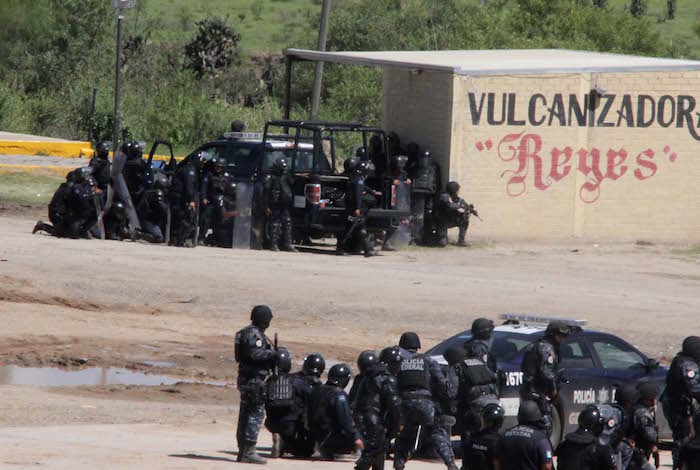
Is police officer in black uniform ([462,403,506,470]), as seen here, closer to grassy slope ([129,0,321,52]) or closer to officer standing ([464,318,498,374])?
officer standing ([464,318,498,374])

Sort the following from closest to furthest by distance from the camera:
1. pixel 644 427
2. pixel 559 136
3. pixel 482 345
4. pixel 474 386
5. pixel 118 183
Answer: pixel 644 427
pixel 474 386
pixel 482 345
pixel 118 183
pixel 559 136

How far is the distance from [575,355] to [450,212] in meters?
13.3

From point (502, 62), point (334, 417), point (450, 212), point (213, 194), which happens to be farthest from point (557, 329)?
Result: point (502, 62)

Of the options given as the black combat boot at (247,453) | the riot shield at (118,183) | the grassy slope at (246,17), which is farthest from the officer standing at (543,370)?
the grassy slope at (246,17)

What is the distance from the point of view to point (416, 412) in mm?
11047

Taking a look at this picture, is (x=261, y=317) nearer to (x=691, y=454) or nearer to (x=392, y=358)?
(x=392, y=358)

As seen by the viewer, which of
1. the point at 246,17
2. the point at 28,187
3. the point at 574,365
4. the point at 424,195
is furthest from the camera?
the point at 246,17

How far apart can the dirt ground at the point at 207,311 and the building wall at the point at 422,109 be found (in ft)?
7.78

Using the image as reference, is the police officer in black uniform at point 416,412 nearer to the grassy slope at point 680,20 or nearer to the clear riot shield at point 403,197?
the clear riot shield at point 403,197

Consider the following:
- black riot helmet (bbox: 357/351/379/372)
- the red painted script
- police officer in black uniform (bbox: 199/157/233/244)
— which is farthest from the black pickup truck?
black riot helmet (bbox: 357/351/379/372)

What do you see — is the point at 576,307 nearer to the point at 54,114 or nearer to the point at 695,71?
the point at 695,71

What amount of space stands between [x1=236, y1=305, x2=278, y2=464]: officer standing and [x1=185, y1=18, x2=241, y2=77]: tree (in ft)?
163

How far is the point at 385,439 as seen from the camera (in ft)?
36.1

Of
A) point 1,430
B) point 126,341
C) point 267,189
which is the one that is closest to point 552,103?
point 267,189
